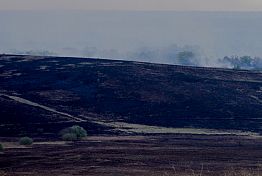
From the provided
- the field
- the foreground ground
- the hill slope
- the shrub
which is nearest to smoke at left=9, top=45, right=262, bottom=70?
Answer: the hill slope

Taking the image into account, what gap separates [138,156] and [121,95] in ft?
57.3

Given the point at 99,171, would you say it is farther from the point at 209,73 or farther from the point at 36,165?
the point at 209,73

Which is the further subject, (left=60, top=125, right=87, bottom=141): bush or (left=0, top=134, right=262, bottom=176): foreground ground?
(left=60, top=125, right=87, bottom=141): bush

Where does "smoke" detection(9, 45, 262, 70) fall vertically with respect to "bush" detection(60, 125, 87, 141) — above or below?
above

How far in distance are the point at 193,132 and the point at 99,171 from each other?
14.5 metres

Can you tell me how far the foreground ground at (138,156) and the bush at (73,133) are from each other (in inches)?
23.5

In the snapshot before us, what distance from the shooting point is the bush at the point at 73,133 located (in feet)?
99.9

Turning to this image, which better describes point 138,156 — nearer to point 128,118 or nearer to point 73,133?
point 73,133

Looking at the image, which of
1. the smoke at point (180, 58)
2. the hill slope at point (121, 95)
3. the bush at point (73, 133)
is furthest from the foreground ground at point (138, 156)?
the smoke at point (180, 58)

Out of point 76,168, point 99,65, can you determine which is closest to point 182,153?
point 76,168

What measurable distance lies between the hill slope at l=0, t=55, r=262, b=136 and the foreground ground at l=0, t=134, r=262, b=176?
15.3 feet

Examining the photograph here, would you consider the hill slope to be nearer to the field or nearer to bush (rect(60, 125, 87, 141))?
the field

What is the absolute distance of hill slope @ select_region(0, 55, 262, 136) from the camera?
1442 inches

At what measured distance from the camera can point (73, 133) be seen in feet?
102
